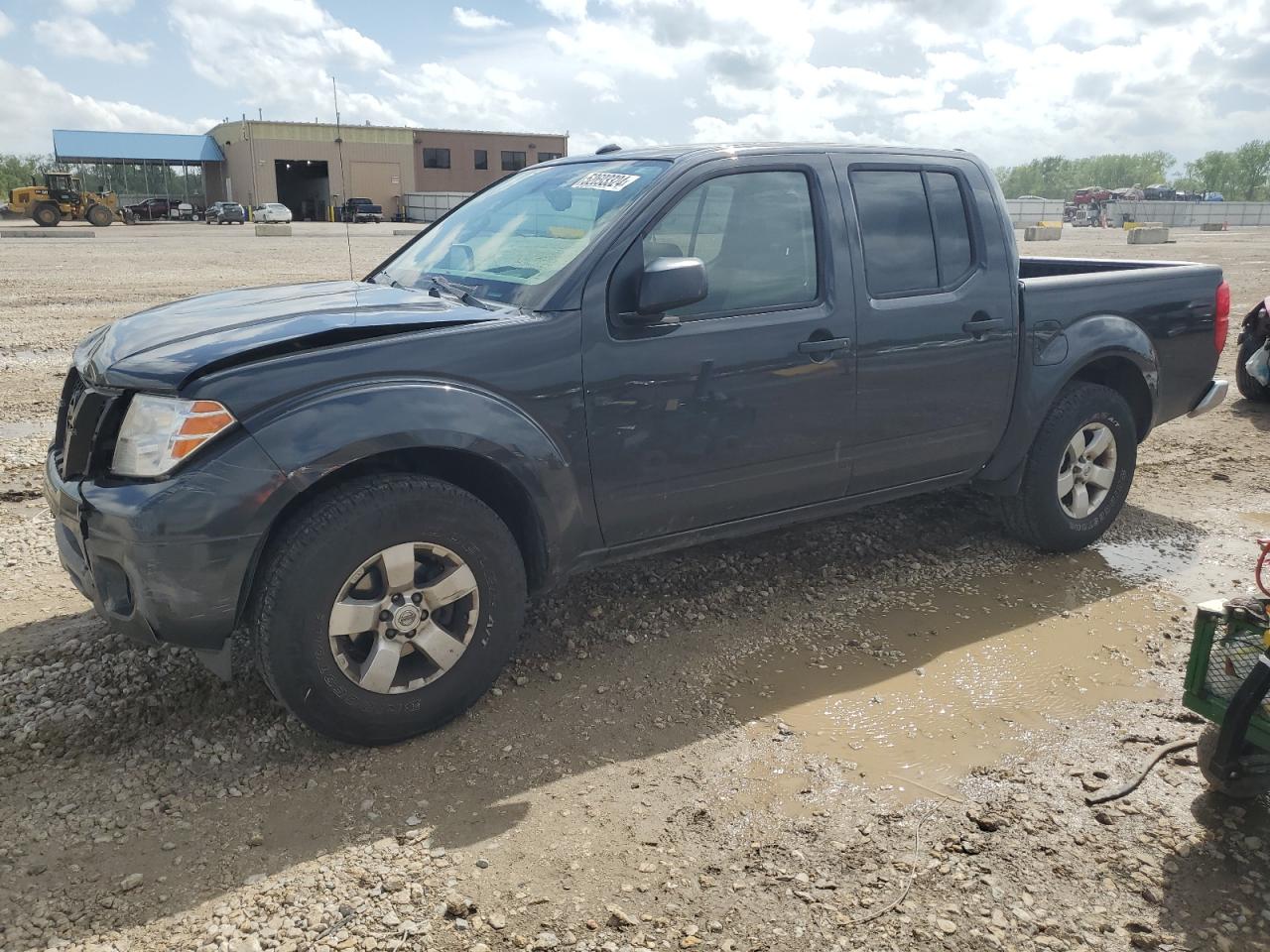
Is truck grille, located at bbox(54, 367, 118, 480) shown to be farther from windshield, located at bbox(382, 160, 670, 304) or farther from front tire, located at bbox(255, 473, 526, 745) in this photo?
windshield, located at bbox(382, 160, 670, 304)

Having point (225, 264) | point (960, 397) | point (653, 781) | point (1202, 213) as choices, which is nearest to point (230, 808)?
point (653, 781)

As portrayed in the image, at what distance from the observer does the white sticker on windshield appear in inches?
149

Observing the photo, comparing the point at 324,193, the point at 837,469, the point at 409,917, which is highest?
the point at 324,193

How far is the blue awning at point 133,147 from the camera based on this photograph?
6103 cm

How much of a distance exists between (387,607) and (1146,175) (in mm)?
180818

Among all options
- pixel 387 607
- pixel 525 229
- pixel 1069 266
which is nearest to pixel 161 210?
pixel 1069 266

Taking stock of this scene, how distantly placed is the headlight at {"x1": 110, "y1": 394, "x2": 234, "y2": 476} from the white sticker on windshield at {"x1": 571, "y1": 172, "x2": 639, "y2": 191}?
174 centimetres

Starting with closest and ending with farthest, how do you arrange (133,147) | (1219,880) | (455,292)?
1. (1219,880)
2. (455,292)
3. (133,147)

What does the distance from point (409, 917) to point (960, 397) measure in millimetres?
3164

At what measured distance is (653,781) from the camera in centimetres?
311

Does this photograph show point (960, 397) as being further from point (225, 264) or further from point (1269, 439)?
point (225, 264)

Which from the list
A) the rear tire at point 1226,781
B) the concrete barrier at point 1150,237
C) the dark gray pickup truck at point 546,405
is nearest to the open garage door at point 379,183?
the concrete barrier at point 1150,237

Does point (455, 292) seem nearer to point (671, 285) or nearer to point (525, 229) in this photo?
point (525, 229)

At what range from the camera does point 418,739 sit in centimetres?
330
